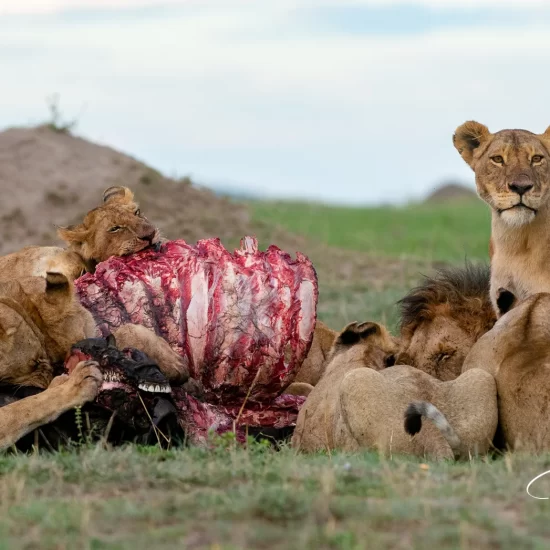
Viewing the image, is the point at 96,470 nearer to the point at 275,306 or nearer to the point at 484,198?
the point at 275,306

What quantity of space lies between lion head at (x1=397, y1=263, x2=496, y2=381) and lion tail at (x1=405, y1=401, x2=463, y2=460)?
38.3 inches

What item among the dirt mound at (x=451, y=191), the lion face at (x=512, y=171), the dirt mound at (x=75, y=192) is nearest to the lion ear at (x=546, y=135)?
the lion face at (x=512, y=171)

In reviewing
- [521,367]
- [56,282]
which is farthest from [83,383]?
[521,367]

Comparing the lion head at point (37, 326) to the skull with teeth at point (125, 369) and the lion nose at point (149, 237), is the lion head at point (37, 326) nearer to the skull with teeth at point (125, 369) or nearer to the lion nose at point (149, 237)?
the skull with teeth at point (125, 369)

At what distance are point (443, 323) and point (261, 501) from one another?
2701 mm

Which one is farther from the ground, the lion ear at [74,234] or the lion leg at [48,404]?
the lion ear at [74,234]

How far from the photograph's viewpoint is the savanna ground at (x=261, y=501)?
3.38 metres

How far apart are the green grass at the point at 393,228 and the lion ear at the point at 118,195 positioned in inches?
293

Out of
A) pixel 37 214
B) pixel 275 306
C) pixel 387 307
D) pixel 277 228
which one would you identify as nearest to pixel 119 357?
pixel 275 306

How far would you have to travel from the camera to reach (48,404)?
496 cm

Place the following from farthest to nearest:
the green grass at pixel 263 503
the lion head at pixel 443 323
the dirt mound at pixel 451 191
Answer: the dirt mound at pixel 451 191 < the lion head at pixel 443 323 < the green grass at pixel 263 503

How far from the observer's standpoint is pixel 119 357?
17.0 ft

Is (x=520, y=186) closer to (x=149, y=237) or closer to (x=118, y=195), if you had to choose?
(x=149, y=237)

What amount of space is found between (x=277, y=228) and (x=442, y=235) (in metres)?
4.55
